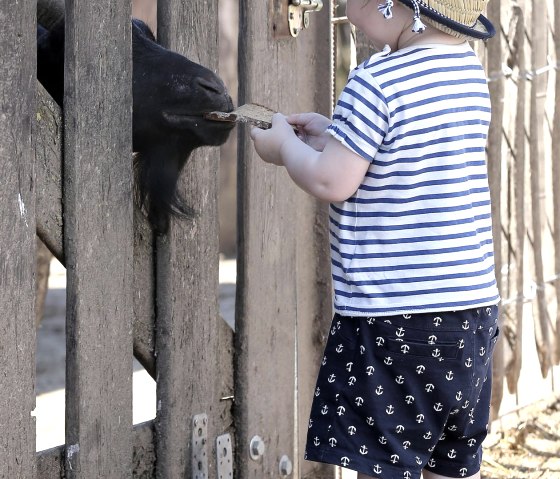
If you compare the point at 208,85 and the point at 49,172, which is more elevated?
the point at 208,85

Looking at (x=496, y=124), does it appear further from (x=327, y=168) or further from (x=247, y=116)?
(x=327, y=168)

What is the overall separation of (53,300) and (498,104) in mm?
4548

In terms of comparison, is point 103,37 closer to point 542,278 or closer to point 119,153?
point 119,153

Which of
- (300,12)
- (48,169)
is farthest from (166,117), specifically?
(300,12)

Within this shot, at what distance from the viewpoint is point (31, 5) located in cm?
237

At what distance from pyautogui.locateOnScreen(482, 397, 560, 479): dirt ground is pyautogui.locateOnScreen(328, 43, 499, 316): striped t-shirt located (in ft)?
6.09

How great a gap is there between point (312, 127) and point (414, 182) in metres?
0.31

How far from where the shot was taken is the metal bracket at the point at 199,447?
2.99 m

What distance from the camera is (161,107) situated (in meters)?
2.57

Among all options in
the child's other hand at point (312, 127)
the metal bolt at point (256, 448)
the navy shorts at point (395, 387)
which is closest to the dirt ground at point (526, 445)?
the metal bolt at point (256, 448)

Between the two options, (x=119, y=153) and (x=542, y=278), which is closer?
(x=119, y=153)

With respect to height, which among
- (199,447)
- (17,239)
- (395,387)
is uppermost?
(17,239)

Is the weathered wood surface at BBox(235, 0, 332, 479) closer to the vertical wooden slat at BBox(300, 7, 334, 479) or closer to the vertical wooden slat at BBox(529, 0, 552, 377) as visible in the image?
the vertical wooden slat at BBox(300, 7, 334, 479)

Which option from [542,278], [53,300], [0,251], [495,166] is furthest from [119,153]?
[53,300]
